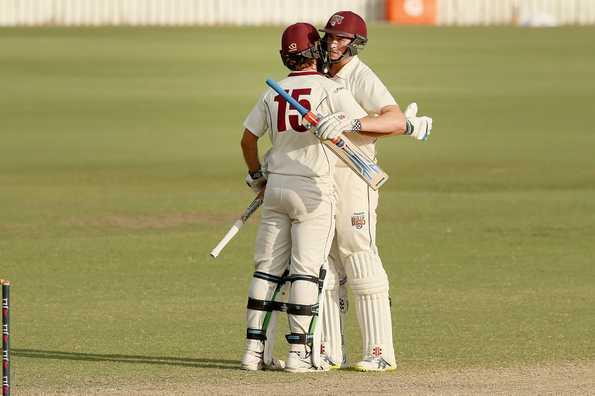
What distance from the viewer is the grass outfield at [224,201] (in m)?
10.0

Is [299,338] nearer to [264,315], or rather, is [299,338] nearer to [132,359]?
[264,315]

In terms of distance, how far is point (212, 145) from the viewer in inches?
1043

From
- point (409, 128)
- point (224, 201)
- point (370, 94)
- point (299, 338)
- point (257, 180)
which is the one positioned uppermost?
point (370, 94)

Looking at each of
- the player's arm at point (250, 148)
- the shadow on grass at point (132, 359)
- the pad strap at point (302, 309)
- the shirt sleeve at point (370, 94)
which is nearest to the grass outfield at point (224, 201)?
the shadow on grass at point (132, 359)

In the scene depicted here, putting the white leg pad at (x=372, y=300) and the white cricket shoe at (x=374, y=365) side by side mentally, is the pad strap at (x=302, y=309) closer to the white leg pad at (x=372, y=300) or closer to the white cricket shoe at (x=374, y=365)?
the white leg pad at (x=372, y=300)

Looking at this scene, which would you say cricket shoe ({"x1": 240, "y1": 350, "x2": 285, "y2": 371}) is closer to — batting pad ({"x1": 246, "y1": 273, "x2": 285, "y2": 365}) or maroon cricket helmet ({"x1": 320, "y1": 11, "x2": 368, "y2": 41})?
batting pad ({"x1": 246, "y1": 273, "x2": 285, "y2": 365})

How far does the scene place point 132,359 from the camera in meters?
9.37

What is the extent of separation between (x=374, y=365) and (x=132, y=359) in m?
1.53

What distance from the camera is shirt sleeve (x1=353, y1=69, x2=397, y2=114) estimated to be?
8.73 m

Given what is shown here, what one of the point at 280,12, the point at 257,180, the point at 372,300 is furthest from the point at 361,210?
the point at 280,12

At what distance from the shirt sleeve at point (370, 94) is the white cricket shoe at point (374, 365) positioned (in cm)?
140

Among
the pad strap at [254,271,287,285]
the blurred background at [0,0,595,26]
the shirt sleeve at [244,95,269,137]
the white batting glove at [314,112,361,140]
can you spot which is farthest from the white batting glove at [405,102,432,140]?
the blurred background at [0,0,595,26]

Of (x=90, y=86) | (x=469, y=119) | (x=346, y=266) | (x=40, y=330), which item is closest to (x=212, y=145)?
(x=469, y=119)

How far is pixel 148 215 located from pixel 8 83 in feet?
56.7
